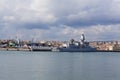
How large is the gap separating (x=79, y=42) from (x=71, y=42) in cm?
394

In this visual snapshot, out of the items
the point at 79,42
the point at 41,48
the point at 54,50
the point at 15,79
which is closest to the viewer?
the point at 15,79

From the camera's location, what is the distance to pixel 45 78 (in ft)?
125

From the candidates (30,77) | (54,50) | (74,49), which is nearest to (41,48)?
(54,50)

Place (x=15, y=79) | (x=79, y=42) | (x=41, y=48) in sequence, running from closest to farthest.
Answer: (x=15, y=79), (x=79, y=42), (x=41, y=48)

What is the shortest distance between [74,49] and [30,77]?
132666 mm

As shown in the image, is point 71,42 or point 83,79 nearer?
point 83,79

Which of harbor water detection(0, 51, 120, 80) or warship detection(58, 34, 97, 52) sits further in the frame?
warship detection(58, 34, 97, 52)

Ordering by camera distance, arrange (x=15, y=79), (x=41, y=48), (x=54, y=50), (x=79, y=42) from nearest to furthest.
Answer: (x=15, y=79), (x=79, y=42), (x=54, y=50), (x=41, y=48)

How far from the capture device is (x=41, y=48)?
197 metres

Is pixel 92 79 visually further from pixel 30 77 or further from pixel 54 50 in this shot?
pixel 54 50

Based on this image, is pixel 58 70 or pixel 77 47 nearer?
pixel 58 70

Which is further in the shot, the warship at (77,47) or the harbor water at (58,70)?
the warship at (77,47)

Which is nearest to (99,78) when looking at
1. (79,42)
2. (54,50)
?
(79,42)

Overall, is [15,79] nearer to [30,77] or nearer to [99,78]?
[30,77]
